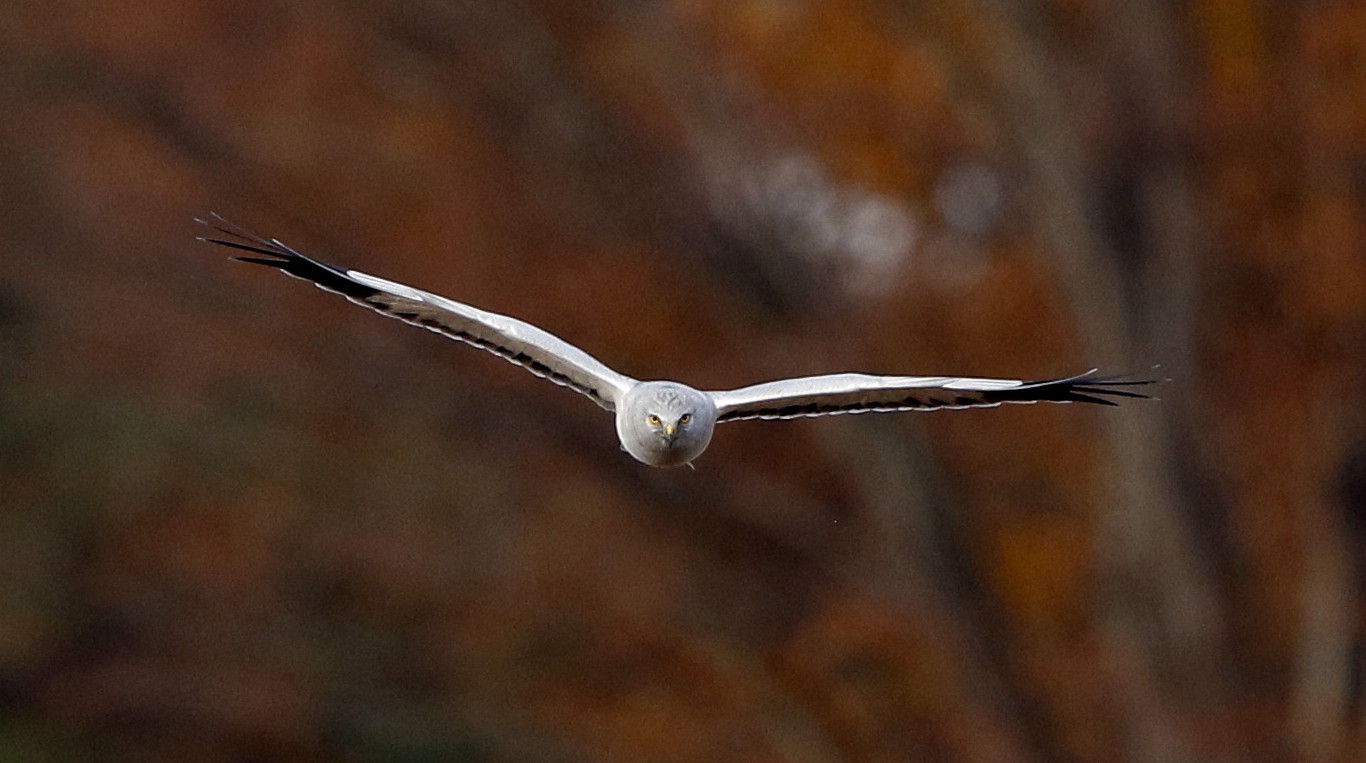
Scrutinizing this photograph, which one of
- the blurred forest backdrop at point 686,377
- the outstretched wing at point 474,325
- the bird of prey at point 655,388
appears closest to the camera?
the bird of prey at point 655,388

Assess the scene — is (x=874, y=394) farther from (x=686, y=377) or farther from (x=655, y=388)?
(x=686, y=377)

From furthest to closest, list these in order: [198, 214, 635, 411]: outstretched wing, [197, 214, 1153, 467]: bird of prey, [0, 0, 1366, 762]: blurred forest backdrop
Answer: [0, 0, 1366, 762]: blurred forest backdrop, [198, 214, 635, 411]: outstretched wing, [197, 214, 1153, 467]: bird of prey

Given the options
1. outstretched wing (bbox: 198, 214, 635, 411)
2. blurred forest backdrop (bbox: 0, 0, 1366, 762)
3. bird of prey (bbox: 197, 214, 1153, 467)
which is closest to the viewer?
bird of prey (bbox: 197, 214, 1153, 467)

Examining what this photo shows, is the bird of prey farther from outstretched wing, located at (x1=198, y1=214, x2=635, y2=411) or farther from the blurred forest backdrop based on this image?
the blurred forest backdrop

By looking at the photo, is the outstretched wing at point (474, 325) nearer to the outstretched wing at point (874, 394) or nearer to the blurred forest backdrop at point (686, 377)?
the outstretched wing at point (874, 394)

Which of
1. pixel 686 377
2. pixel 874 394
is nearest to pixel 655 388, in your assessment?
pixel 874 394

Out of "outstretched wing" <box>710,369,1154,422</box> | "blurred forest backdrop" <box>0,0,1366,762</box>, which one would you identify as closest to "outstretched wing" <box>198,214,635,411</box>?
"outstretched wing" <box>710,369,1154,422</box>

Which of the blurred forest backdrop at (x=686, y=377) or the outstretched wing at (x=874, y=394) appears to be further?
the blurred forest backdrop at (x=686, y=377)

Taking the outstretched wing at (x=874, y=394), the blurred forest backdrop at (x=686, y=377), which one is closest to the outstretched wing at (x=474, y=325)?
the outstretched wing at (x=874, y=394)
